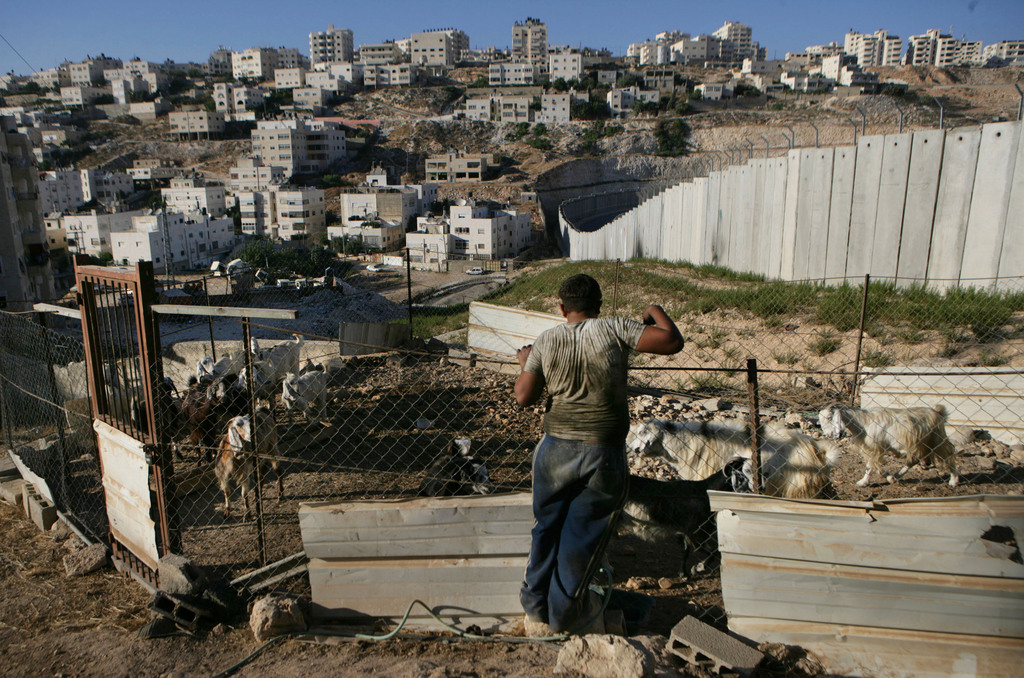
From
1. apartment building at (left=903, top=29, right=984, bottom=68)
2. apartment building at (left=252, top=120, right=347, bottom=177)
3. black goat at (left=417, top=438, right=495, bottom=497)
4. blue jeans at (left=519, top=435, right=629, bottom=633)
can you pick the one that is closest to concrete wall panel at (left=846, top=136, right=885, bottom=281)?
black goat at (left=417, top=438, right=495, bottom=497)

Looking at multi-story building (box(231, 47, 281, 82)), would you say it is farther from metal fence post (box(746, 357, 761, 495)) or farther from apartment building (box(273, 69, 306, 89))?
metal fence post (box(746, 357, 761, 495))

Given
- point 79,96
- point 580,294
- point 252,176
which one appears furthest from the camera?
point 79,96

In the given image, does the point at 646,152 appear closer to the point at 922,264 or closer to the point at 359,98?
the point at 359,98

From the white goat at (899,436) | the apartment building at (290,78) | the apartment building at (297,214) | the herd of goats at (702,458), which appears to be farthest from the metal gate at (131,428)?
the apartment building at (290,78)

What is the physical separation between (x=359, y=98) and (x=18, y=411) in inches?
4307

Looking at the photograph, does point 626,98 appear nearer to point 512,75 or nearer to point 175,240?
point 512,75

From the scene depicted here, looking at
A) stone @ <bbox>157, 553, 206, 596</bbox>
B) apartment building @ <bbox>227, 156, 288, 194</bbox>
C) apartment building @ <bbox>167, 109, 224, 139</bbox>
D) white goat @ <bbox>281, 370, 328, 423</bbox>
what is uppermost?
apartment building @ <bbox>167, 109, 224, 139</bbox>

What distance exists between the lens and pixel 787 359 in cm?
823

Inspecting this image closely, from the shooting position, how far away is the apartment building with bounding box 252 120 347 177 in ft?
244

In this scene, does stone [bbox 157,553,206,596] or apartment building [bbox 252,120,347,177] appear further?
apartment building [bbox 252,120,347,177]

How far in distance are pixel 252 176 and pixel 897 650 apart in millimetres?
72246

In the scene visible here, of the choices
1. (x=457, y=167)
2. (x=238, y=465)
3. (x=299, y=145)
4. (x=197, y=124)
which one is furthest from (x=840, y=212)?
(x=197, y=124)

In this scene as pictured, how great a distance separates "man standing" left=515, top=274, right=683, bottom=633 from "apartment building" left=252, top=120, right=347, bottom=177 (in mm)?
77325

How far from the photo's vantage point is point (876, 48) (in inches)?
6383
